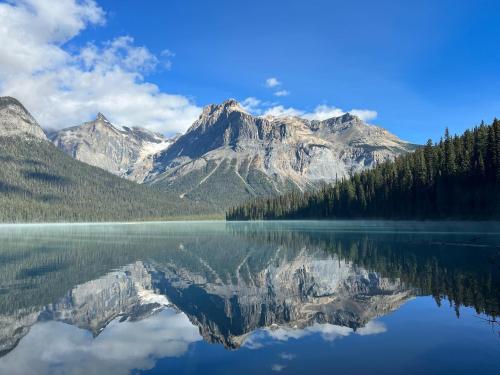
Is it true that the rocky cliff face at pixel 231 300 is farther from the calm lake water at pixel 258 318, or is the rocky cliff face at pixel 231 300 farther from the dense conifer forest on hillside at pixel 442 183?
the dense conifer forest on hillside at pixel 442 183

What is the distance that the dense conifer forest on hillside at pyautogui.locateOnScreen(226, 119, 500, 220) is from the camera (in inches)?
3772

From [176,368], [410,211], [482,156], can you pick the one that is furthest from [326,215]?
[176,368]

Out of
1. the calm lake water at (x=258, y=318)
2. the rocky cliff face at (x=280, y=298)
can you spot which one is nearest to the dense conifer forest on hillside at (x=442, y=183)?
the calm lake water at (x=258, y=318)

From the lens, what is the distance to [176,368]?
16031 millimetres

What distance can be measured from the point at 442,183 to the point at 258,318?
97858 mm

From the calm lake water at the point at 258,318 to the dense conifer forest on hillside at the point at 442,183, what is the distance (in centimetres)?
6160

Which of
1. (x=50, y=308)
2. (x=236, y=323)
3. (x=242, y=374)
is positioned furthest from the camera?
(x=50, y=308)

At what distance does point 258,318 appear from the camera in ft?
76.5

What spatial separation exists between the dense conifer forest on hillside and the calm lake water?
6160cm

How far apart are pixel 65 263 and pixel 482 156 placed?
93.5 metres

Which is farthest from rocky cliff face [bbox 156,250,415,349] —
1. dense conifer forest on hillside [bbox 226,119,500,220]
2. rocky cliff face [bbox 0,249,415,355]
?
dense conifer forest on hillside [bbox 226,119,500,220]

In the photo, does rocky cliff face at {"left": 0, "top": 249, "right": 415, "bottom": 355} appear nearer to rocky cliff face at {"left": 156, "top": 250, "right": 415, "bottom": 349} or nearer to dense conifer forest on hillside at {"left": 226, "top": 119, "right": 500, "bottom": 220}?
rocky cliff face at {"left": 156, "top": 250, "right": 415, "bottom": 349}

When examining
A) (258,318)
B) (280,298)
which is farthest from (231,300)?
(258,318)

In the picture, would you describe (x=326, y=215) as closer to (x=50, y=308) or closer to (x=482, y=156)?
(x=482, y=156)
